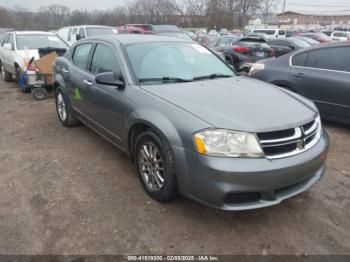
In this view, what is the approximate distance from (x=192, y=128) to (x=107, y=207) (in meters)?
1.25

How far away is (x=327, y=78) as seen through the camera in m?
5.11

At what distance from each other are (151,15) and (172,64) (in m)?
59.3

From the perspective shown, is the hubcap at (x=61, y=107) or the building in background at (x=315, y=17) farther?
the building in background at (x=315, y=17)

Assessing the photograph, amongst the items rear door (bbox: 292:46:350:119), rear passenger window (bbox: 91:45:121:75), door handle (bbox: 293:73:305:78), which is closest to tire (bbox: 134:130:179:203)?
rear passenger window (bbox: 91:45:121:75)

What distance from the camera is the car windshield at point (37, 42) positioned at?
27.3ft

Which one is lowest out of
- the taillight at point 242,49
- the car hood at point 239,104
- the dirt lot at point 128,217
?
the dirt lot at point 128,217

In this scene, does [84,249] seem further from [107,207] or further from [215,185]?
[215,185]

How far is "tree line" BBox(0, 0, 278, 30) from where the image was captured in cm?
3922

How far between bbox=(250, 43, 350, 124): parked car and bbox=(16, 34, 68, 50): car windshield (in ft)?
19.9

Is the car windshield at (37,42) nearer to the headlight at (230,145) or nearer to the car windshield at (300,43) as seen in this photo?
the headlight at (230,145)

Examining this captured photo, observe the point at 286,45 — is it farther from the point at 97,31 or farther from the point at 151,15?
the point at 151,15

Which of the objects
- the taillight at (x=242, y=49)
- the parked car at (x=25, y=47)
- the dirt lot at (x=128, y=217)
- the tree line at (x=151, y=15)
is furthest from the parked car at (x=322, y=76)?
the tree line at (x=151, y=15)

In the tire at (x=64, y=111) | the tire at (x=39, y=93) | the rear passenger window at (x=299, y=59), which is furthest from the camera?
the tire at (x=39, y=93)

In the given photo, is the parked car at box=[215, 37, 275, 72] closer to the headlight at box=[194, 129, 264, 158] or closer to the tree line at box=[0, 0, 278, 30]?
the headlight at box=[194, 129, 264, 158]
